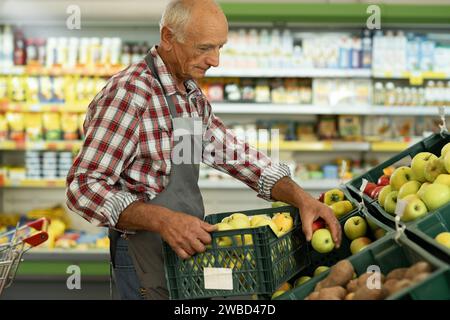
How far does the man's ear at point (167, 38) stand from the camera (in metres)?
2.38

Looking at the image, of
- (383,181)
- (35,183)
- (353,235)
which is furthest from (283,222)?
(35,183)

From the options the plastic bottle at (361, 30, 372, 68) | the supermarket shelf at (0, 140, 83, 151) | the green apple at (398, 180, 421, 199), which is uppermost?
the plastic bottle at (361, 30, 372, 68)

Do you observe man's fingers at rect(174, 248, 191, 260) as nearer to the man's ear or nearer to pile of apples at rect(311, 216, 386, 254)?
pile of apples at rect(311, 216, 386, 254)

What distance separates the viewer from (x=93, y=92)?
550cm

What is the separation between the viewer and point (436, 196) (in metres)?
2.03

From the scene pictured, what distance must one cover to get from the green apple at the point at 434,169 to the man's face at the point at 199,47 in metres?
0.78

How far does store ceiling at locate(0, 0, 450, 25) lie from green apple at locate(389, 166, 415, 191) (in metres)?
3.24

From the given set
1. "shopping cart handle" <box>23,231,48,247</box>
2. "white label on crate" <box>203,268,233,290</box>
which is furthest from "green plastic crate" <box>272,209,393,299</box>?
"shopping cart handle" <box>23,231,48,247</box>

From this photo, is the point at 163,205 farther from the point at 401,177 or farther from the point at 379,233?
the point at 401,177

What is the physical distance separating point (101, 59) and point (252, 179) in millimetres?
3148

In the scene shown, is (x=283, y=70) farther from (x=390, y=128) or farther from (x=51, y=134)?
(x=51, y=134)

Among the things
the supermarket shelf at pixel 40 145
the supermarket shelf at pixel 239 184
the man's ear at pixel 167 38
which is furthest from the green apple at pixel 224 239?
the supermarket shelf at pixel 40 145

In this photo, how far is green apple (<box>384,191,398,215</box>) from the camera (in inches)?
87.7

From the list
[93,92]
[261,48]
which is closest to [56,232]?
[93,92]
